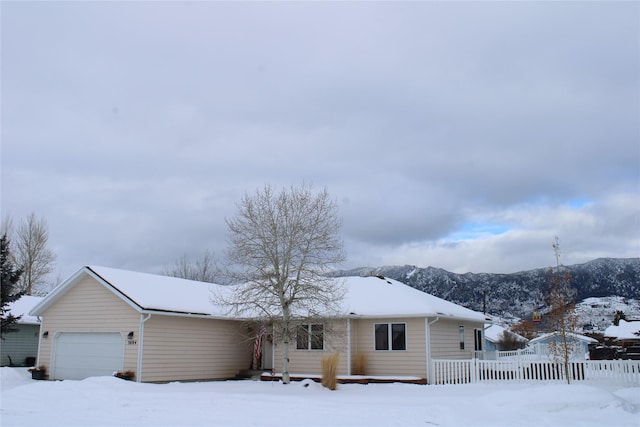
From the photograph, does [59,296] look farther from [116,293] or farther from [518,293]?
[518,293]

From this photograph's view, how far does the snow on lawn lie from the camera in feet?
37.9

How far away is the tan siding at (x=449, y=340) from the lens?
22281mm

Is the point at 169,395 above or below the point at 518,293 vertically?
below

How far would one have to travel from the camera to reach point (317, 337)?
23.0 metres

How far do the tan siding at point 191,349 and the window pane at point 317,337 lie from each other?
128 inches

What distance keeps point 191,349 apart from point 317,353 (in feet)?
16.0

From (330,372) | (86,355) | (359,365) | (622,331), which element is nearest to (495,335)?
(622,331)

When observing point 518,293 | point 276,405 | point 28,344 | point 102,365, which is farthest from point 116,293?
point 518,293

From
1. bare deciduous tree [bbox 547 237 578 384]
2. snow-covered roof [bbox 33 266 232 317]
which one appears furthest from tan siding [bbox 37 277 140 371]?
bare deciduous tree [bbox 547 237 578 384]

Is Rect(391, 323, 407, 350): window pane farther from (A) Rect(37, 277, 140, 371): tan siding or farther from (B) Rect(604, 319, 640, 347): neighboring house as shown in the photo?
(B) Rect(604, 319, 640, 347): neighboring house

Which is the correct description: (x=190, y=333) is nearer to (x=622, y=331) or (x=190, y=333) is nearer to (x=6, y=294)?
(x=6, y=294)

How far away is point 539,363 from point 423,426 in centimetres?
1049

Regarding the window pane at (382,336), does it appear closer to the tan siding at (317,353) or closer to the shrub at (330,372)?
the tan siding at (317,353)

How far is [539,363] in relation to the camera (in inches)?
787
